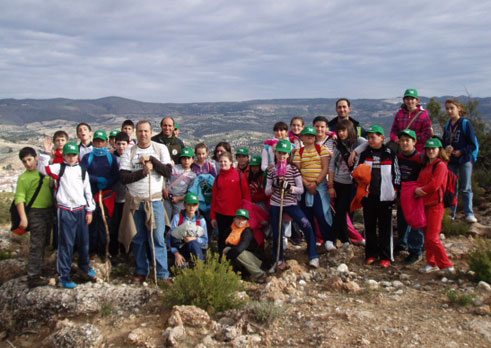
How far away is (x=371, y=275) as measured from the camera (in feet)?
17.4

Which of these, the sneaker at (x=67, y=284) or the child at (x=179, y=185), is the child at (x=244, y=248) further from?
the sneaker at (x=67, y=284)

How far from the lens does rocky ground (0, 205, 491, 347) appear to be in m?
3.67

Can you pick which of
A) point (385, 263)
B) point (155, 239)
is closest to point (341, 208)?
point (385, 263)

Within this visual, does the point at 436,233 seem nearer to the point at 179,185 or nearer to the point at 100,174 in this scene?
the point at 179,185

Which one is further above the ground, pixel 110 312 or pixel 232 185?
pixel 232 185

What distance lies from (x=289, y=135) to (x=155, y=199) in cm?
276

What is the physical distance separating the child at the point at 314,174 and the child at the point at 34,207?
12.7 ft

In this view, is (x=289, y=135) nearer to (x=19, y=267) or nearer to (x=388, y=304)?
(x=388, y=304)

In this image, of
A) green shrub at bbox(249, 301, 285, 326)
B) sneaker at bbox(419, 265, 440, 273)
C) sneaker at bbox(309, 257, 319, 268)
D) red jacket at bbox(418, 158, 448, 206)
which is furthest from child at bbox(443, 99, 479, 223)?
green shrub at bbox(249, 301, 285, 326)

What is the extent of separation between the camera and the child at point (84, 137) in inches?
235

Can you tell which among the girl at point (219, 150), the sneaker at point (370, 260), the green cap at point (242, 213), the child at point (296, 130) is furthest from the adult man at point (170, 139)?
the sneaker at point (370, 260)

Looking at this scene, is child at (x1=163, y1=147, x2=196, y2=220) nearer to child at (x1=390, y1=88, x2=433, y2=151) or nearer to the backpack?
child at (x1=390, y1=88, x2=433, y2=151)

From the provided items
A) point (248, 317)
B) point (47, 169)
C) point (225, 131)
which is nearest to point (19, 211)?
point (47, 169)

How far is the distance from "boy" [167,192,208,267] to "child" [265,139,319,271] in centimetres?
120
